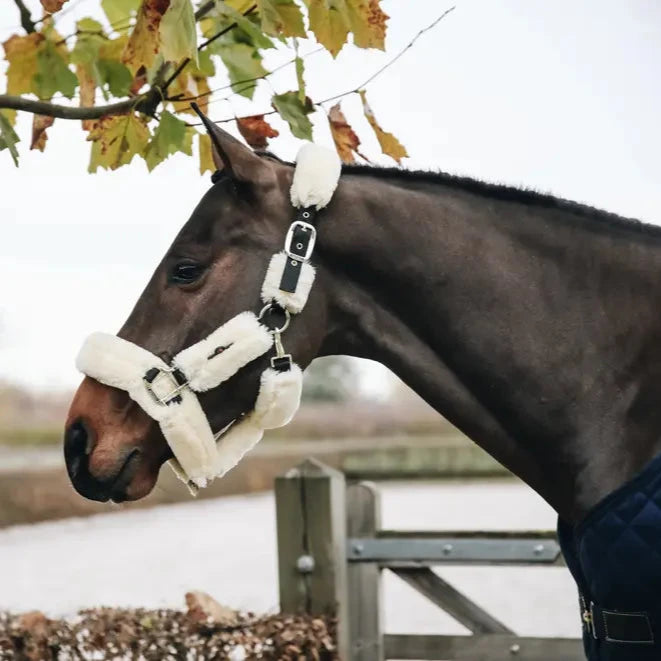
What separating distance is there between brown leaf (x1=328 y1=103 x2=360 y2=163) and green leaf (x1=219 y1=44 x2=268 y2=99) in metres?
0.25

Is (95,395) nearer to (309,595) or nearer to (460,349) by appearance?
(460,349)

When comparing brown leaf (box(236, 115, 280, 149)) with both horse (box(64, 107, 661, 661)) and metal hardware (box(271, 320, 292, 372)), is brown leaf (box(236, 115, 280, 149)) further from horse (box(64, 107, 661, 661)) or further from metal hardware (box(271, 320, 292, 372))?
metal hardware (box(271, 320, 292, 372))

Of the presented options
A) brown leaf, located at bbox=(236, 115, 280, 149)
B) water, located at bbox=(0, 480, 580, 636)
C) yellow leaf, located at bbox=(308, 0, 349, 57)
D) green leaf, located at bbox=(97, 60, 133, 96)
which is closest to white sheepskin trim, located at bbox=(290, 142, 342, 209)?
yellow leaf, located at bbox=(308, 0, 349, 57)

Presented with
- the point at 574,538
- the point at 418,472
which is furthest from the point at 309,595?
the point at 574,538

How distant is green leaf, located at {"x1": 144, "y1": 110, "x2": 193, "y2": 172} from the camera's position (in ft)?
7.95

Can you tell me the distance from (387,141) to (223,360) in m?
0.79

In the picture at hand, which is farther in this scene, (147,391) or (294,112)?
(294,112)

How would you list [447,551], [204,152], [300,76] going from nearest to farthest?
[300,76], [204,152], [447,551]

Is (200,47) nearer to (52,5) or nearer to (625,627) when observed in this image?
(52,5)

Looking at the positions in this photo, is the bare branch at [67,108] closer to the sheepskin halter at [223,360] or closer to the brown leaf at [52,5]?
the brown leaf at [52,5]

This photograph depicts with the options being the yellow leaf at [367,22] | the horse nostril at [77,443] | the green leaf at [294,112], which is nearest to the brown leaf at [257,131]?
the green leaf at [294,112]

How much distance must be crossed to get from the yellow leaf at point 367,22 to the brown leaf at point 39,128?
34.9 inches

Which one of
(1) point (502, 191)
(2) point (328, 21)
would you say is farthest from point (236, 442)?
(2) point (328, 21)

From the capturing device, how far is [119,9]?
8.57ft
